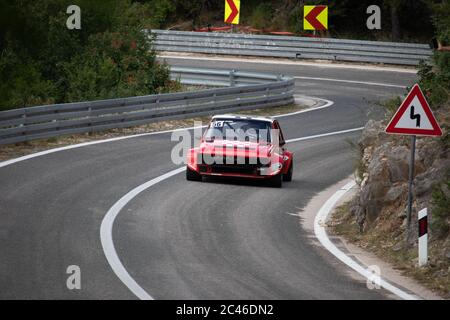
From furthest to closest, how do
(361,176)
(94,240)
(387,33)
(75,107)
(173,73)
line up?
(387,33)
(173,73)
(75,107)
(361,176)
(94,240)

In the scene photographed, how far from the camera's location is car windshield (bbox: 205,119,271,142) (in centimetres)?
1931

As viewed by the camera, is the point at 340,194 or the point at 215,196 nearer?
the point at 215,196

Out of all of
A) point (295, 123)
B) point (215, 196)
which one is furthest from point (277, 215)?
point (295, 123)

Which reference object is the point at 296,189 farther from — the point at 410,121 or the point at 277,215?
the point at 410,121

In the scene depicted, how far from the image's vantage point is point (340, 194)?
744 inches

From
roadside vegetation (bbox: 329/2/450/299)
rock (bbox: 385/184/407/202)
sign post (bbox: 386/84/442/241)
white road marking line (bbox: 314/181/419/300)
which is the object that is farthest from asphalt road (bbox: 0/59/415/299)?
sign post (bbox: 386/84/442/241)

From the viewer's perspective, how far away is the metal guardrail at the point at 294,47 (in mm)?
42500

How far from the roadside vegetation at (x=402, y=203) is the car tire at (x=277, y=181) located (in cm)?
170

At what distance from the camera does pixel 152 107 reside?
86.8 feet

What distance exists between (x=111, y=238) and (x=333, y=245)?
3333 mm

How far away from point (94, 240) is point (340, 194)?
22.9 ft

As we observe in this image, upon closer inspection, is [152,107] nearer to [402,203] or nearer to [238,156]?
[238,156]

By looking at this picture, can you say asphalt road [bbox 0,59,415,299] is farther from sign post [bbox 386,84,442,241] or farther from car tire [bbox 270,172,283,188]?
sign post [bbox 386,84,442,241]

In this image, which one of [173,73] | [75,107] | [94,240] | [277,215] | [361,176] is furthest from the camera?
[173,73]
